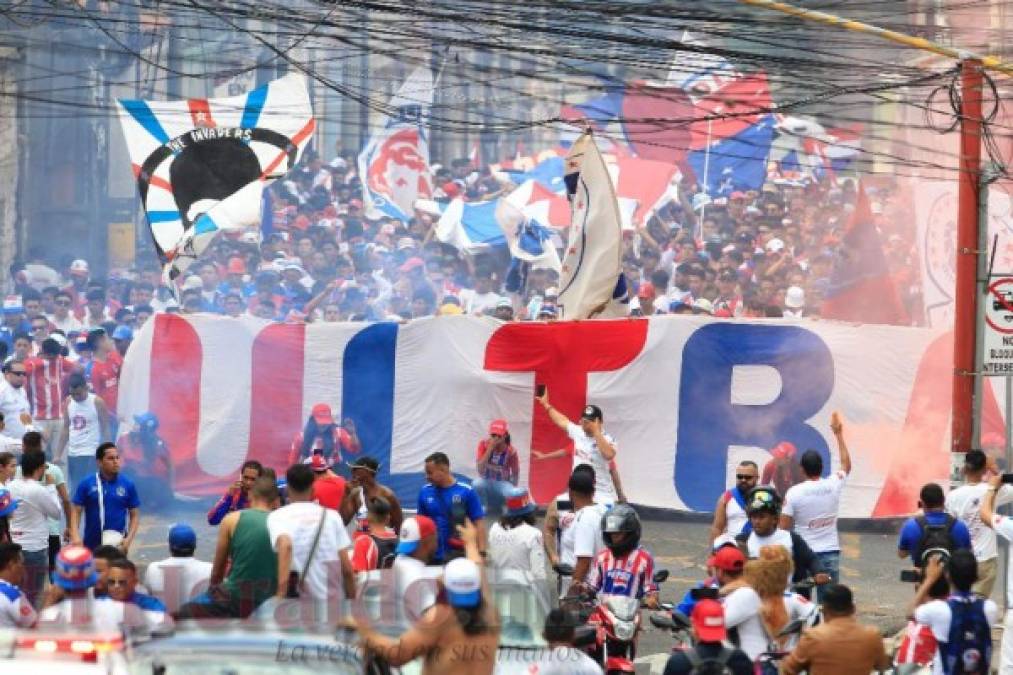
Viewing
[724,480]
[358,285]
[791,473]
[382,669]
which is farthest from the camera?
[358,285]

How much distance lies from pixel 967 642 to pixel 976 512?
3.24 metres

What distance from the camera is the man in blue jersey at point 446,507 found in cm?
1081

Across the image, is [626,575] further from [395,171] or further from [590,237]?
[395,171]

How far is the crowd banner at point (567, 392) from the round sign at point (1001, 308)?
3.36 metres

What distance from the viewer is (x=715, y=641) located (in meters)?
6.80

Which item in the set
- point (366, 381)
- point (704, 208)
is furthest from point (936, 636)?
point (704, 208)

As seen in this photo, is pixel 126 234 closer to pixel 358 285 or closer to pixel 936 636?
pixel 358 285

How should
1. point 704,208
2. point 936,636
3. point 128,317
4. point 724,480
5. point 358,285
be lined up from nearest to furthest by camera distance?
Answer: point 936,636, point 724,480, point 128,317, point 358,285, point 704,208

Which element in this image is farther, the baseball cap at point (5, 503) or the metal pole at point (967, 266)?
the metal pole at point (967, 266)

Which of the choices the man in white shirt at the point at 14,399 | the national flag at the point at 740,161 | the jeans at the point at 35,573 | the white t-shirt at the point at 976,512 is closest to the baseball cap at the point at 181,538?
the jeans at the point at 35,573

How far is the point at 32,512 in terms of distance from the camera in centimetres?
1123

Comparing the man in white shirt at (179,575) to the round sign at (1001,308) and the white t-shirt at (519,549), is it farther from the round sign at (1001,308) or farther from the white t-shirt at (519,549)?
the round sign at (1001,308)

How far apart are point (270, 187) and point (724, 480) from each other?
45.6 feet

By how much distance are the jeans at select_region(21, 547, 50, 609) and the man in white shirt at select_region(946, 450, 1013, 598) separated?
19.1ft
